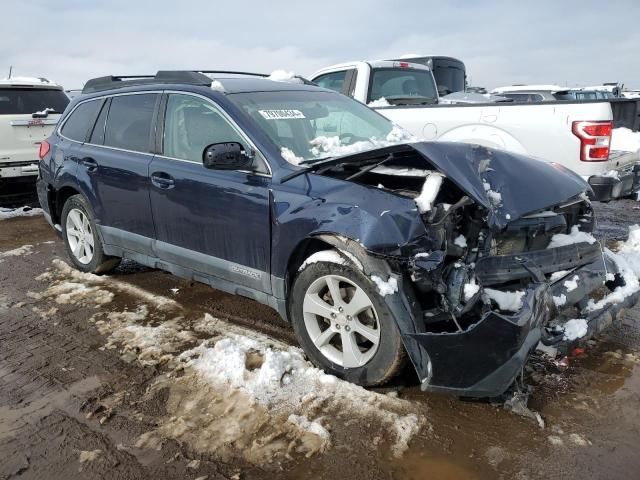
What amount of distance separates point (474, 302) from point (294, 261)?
3.67 ft

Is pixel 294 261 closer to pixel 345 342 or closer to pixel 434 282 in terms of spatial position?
pixel 345 342

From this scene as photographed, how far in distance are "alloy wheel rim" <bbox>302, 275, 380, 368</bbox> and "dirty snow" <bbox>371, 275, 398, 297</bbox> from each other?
0.15m

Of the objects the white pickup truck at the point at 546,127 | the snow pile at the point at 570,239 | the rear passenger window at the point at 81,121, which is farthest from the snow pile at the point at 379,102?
the snow pile at the point at 570,239

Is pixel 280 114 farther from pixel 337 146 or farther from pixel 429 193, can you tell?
pixel 429 193

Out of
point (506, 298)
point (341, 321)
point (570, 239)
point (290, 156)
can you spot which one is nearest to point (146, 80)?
point (290, 156)

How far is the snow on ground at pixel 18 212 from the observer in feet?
27.4

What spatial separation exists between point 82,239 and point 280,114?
106 inches

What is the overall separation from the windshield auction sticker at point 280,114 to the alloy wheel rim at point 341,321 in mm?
1307

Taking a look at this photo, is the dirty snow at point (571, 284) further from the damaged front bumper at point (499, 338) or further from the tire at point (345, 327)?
the tire at point (345, 327)

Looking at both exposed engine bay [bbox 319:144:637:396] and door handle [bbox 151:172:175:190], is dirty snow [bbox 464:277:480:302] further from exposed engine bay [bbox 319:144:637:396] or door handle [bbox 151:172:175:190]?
door handle [bbox 151:172:175:190]

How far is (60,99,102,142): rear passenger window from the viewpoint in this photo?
16.7 feet

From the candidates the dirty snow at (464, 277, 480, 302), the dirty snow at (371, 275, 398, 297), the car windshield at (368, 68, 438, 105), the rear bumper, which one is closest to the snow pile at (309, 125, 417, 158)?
the dirty snow at (371, 275, 398, 297)

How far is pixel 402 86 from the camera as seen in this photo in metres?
8.18

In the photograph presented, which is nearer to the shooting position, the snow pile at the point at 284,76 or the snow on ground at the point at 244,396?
the snow on ground at the point at 244,396
